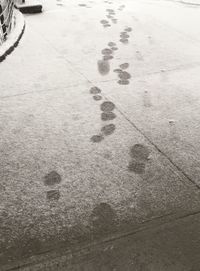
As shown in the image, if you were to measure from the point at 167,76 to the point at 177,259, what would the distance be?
2.33 m

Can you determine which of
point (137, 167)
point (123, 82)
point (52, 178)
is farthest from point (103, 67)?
point (52, 178)

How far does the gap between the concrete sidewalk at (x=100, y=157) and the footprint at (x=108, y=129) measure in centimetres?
2

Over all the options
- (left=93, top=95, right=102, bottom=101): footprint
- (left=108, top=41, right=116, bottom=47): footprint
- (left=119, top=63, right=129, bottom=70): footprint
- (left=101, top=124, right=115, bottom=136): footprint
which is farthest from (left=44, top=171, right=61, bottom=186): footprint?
(left=108, top=41, right=116, bottom=47): footprint

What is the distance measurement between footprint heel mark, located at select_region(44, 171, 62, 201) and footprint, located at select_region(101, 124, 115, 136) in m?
0.58

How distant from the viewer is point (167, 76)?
353cm

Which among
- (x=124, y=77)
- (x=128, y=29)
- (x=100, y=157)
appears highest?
(x=100, y=157)

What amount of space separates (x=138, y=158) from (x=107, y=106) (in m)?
0.80

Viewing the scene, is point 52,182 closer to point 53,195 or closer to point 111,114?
point 53,195

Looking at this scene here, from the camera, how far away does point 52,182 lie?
79.0 inches

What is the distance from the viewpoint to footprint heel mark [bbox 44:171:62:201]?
6.19 feet

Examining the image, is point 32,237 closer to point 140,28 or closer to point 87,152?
point 87,152

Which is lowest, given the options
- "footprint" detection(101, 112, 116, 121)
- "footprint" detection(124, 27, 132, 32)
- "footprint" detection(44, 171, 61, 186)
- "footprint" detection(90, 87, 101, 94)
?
"footprint" detection(124, 27, 132, 32)

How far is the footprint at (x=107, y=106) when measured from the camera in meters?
2.85

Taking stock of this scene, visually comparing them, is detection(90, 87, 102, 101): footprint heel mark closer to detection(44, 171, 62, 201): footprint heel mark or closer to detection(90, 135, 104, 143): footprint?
detection(90, 135, 104, 143): footprint
